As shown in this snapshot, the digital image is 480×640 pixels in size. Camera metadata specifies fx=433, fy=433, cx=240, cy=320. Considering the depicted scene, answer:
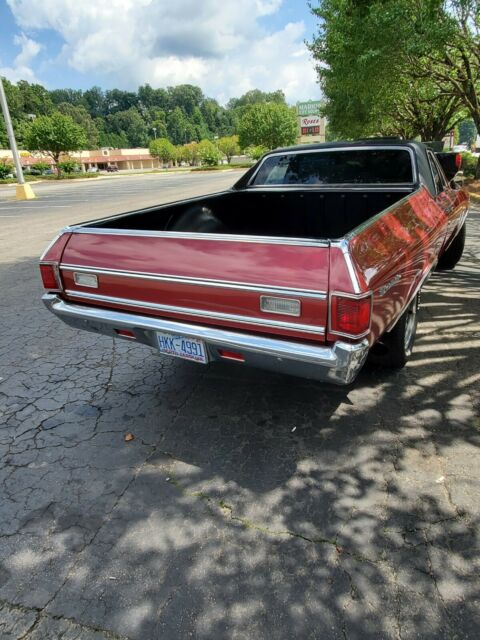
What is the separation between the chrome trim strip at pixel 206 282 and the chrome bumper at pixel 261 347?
0.27 meters

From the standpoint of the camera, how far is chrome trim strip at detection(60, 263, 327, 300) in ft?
7.34

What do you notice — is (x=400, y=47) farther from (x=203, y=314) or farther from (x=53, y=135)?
(x=53, y=135)

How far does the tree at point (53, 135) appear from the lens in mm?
46281

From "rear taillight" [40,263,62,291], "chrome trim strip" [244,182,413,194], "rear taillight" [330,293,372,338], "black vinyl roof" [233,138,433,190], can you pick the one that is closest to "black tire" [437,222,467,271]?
"black vinyl roof" [233,138,433,190]

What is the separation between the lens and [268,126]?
6094 centimetres

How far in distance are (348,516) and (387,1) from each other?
1193 centimetres

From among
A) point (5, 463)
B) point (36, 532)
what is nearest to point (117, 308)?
point (5, 463)

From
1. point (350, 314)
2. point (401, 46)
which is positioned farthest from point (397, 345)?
point (401, 46)

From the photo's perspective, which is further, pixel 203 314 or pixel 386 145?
pixel 386 145

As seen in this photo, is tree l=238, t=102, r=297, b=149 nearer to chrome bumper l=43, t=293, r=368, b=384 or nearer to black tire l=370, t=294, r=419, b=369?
black tire l=370, t=294, r=419, b=369

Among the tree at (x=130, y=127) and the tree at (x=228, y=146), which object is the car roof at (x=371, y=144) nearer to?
the tree at (x=228, y=146)

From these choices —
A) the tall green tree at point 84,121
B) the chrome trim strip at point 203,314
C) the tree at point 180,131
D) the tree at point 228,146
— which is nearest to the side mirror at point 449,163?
the chrome trim strip at point 203,314

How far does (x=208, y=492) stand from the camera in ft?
8.16

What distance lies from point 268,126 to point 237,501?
65.1 meters
